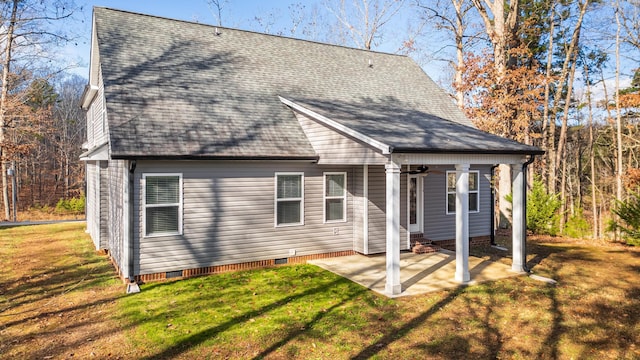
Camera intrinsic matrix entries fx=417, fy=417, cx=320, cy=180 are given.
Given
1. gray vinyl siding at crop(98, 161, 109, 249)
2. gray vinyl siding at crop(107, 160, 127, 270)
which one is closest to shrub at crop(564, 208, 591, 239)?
gray vinyl siding at crop(107, 160, 127, 270)

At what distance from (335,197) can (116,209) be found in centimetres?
557

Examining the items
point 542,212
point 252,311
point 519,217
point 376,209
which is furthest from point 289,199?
point 542,212

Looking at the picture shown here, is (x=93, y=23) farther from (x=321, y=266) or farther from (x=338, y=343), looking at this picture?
(x=338, y=343)

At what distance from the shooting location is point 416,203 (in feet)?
41.8

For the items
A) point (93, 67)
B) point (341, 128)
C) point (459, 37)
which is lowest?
point (341, 128)

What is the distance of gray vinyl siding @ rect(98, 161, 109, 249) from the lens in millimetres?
12117

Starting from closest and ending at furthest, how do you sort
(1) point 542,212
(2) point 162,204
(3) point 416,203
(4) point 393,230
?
(4) point 393,230 → (2) point 162,204 → (3) point 416,203 → (1) point 542,212

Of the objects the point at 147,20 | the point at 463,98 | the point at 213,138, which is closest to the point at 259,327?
the point at 213,138

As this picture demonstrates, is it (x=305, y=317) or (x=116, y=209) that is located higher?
(x=116, y=209)

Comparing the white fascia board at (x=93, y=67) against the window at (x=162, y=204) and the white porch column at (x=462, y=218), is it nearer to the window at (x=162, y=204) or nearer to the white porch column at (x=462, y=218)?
the window at (x=162, y=204)

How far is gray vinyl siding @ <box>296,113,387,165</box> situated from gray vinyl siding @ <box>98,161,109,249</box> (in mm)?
5941

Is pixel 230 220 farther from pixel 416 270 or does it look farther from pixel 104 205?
pixel 104 205

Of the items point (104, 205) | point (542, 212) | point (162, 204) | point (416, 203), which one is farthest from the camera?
point (542, 212)

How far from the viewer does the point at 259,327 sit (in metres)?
6.62
